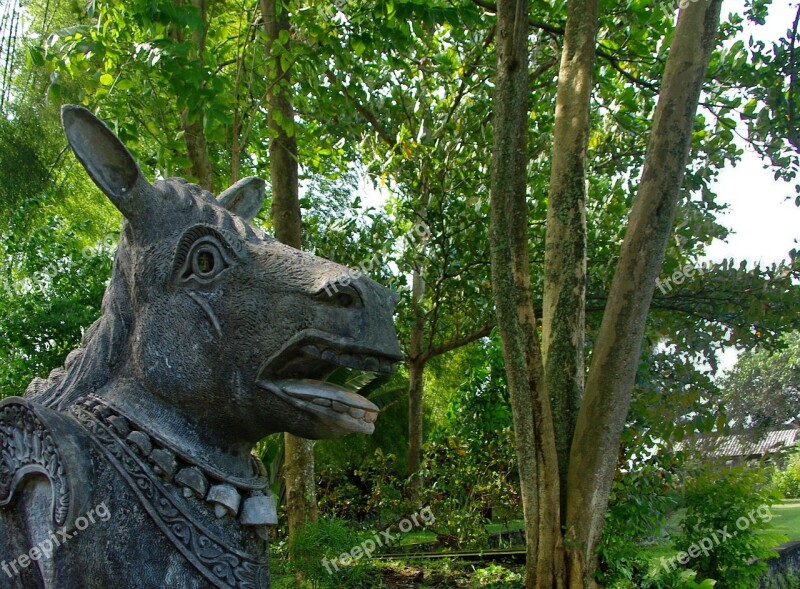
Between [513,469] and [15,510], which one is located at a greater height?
[513,469]

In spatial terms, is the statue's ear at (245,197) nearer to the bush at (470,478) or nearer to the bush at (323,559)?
the bush at (323,559)

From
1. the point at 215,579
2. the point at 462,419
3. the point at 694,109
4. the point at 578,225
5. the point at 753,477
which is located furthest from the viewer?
the point at 462,419

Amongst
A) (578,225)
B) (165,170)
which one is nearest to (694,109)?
(578,225)

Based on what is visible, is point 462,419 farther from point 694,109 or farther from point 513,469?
point 694,109

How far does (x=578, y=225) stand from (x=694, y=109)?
945 millimetres

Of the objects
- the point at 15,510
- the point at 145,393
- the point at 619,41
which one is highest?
the point at 619,41

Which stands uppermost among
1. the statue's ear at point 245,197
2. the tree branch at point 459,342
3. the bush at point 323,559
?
the tree branch at point 459,342

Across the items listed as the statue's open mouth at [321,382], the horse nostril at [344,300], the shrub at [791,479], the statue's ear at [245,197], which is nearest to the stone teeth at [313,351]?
the statue's open mouth at [321,382]

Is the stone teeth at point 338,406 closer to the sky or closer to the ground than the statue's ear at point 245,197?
closer to the ground

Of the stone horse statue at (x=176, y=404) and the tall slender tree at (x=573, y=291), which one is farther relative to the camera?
the tall slender tree at (x=573, y=291)

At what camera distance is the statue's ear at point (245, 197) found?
82.4 inches

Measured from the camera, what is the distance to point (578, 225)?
4676mm

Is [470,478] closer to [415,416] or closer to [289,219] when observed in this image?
[415,416]

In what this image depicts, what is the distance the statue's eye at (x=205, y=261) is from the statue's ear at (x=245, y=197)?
41cm
